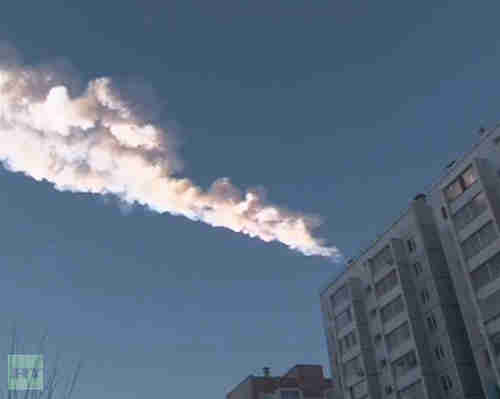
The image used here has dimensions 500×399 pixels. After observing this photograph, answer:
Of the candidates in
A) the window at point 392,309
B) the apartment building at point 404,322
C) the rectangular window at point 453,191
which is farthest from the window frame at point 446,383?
the rectangular window at point 453,191

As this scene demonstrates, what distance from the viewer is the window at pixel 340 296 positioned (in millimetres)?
90000

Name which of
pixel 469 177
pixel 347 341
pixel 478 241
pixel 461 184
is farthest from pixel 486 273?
pixel 347 341

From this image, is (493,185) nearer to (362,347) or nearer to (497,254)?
(497,254)

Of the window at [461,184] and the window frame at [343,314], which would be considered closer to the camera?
the window at [461,184]

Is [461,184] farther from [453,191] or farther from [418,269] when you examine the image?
[418,269]

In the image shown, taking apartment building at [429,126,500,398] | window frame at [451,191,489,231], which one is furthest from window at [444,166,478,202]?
window frame at [451,191,489,231]

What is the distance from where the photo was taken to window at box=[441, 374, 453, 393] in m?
71.4

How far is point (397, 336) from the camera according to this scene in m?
78.4

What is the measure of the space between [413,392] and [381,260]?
16527mm

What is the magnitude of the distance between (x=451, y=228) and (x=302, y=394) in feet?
181

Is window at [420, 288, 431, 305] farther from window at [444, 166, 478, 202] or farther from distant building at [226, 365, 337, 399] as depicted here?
distant building at [226, 365, 337, 399]

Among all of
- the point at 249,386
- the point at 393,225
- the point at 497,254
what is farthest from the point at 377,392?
the point at 249,386

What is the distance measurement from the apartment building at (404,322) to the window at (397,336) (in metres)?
0.11

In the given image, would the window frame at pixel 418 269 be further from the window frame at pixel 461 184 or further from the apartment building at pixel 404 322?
the window frame at pixel 461 184
